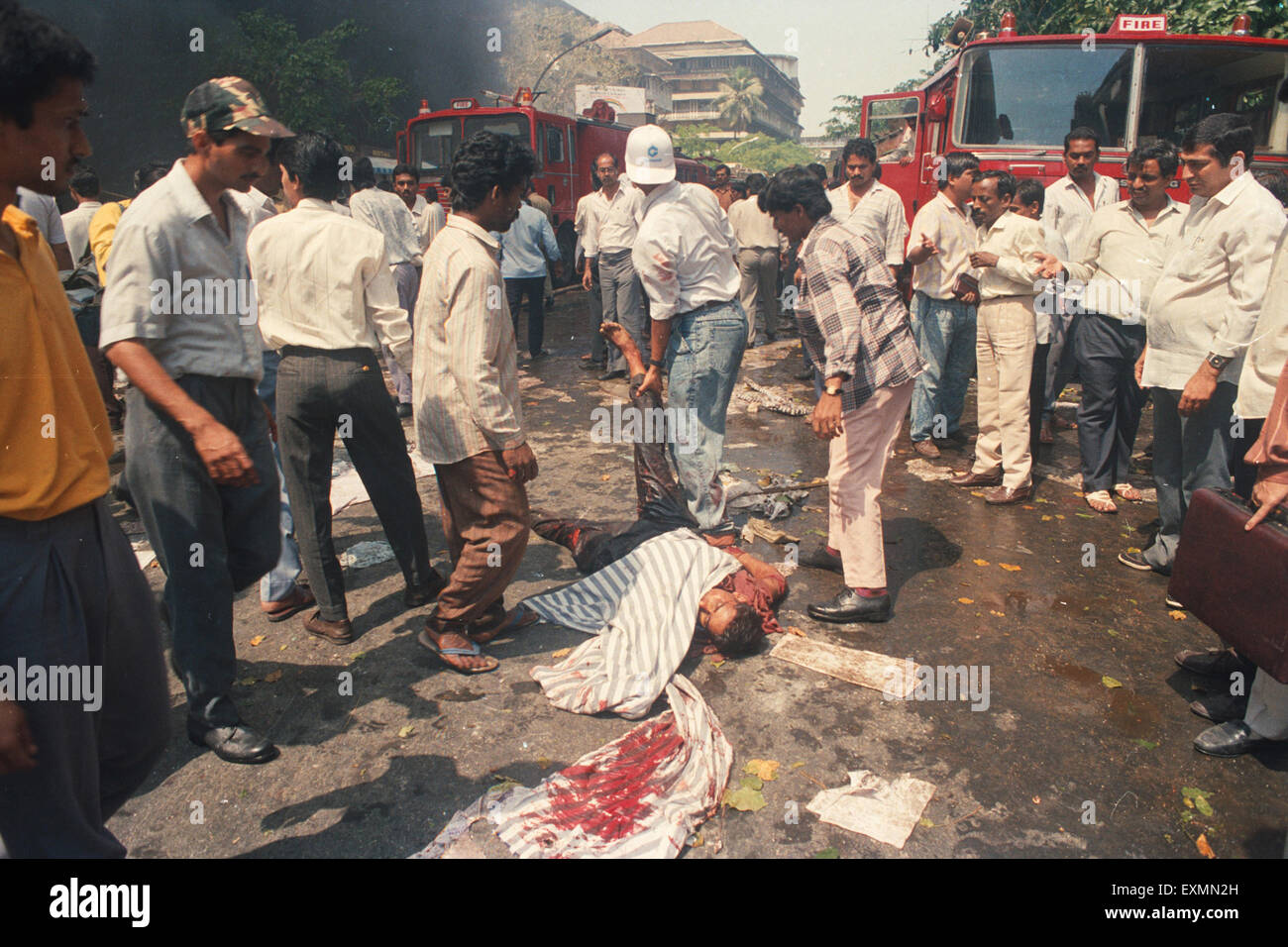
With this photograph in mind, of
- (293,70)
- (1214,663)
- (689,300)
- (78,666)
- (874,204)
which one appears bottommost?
(1214,663)

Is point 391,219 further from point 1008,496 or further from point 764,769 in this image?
point 764,769

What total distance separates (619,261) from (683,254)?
4.37 m

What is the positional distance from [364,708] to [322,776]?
1.40 feet

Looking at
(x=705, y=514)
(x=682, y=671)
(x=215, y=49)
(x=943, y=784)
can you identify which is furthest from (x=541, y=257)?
(x=215, y=49)

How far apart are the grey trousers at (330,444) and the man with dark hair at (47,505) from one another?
1.61 metres

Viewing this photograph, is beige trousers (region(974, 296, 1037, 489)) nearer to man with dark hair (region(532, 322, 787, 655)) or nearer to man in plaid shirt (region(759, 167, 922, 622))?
man in plaid shirt (region(759, 167, 922, 622))

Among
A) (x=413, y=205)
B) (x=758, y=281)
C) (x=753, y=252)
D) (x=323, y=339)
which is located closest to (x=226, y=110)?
(x=323, y=339)

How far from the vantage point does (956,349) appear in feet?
21.0

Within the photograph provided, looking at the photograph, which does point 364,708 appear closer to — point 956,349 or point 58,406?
point 58,406

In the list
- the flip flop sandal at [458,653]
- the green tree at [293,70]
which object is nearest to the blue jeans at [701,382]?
the flip flop sandal at [458,653]

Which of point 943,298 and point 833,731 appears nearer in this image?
point 833,731

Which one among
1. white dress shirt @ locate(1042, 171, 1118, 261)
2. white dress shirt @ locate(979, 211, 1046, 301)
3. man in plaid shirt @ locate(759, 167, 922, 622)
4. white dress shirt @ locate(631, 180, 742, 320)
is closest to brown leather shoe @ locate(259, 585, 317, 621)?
white dress shirt @ locate(631, 180, 742, 320)

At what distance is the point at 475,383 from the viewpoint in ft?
10.7
